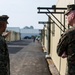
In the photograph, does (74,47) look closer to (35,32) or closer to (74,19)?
(74,19)

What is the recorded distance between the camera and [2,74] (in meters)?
5.66

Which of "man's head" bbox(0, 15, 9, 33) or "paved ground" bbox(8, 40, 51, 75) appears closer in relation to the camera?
"man's head" bbox(0, 15, 9, 33)

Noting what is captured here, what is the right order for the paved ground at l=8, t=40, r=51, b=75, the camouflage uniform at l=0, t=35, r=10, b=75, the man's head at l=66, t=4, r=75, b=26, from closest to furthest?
1. the man's head at l=66, t=4, r=75, b=26
2. the camouflage uniform at l=0, t=35, r=10, b=75
3. the paved ground at l=8, t=40, r=51, b=75

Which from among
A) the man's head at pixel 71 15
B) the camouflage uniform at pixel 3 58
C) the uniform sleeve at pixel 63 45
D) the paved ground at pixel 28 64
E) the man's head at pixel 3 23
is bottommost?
the paved ground at pixel 28 64

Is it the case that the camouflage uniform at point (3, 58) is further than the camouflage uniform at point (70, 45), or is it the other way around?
the camouflage uniform at point (3, 58)

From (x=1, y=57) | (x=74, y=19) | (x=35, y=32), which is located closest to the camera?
(x=74, y=19)

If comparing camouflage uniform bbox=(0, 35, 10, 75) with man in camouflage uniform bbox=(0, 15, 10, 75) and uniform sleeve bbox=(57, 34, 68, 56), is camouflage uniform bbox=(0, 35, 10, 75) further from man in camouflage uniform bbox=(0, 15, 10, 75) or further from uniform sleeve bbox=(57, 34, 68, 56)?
uniform sleeve bbox=(57, 34, 68, 56)

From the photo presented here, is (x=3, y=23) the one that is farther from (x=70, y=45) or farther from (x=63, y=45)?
(x=70, y=45)

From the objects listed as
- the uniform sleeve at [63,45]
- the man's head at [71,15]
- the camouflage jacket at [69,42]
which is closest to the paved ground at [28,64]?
the uniform sleeve at [63,45]

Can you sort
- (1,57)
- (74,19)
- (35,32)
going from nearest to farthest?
(74,19)
(1,57)
(35,32)

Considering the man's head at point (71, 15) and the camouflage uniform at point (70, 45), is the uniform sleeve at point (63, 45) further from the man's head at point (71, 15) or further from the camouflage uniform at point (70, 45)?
the man's head at point (71, 15)

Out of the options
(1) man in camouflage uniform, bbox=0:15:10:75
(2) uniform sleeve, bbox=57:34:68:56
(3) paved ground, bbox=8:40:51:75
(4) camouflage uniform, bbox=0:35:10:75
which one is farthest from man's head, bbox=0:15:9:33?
(3) paved ground, bbox=8:40:51:75

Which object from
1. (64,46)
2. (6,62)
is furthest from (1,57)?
(64,46)

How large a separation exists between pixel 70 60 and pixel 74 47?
7.7 inches
